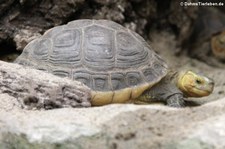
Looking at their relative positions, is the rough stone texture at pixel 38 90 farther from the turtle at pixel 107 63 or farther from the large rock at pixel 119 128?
the turtle at pixel 107 63

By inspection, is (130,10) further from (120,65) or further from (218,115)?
(218,115)

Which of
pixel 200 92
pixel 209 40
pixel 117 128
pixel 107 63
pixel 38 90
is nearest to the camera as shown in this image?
pixel 117 128

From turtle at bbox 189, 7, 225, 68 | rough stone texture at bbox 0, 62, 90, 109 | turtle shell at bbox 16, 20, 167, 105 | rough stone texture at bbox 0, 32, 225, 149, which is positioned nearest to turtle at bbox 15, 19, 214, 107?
turtle shell at bbox 16, 20, 167, 105

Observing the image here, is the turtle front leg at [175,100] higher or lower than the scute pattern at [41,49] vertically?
lower

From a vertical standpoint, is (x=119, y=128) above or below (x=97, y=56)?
below

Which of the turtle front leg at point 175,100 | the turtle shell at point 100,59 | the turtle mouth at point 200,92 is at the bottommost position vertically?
the turtle front leg at point 175,100

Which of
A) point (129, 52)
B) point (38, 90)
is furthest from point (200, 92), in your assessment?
point (38, 90)

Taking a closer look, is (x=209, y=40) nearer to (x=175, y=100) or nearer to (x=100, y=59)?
(x=175, y=100)

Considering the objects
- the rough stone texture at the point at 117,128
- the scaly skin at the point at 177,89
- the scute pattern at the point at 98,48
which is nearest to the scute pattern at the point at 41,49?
the scute pattern at the point at 98,48
